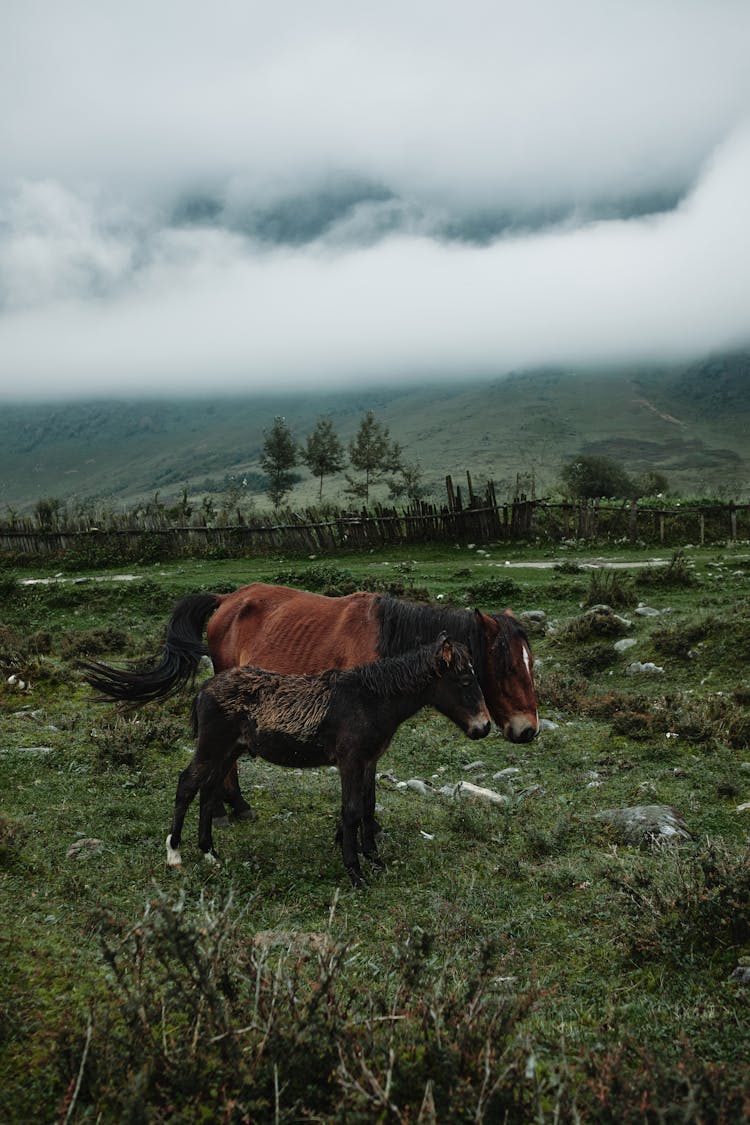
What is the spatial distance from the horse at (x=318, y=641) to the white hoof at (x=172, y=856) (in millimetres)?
1155

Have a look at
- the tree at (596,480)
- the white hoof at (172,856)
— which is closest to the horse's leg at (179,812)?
the white hoof at (172,856)

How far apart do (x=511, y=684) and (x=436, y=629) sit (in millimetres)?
929

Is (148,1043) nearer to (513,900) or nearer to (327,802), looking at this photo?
(513,900)

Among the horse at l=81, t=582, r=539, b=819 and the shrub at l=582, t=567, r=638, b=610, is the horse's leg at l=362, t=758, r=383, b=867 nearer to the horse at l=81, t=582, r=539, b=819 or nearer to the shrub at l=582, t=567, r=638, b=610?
the horse at l=81, t=582, r=539, b=819

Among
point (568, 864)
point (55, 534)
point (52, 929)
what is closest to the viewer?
point (52, 929)

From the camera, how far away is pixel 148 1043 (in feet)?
8.81

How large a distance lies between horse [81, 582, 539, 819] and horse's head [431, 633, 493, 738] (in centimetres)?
65

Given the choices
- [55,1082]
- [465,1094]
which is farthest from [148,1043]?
[465,1094]

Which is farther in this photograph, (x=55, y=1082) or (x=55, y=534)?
(x=55, y=534)

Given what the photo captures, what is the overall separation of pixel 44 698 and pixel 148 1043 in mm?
11050

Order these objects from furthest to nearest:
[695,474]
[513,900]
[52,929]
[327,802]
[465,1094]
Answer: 1. [695,474]
2. [327,802]
3. [513,900]
4. [52,929]
5. [465,1094]

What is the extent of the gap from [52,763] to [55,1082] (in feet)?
21.6

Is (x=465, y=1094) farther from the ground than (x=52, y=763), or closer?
farther from the ground

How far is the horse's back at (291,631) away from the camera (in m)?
7.71
